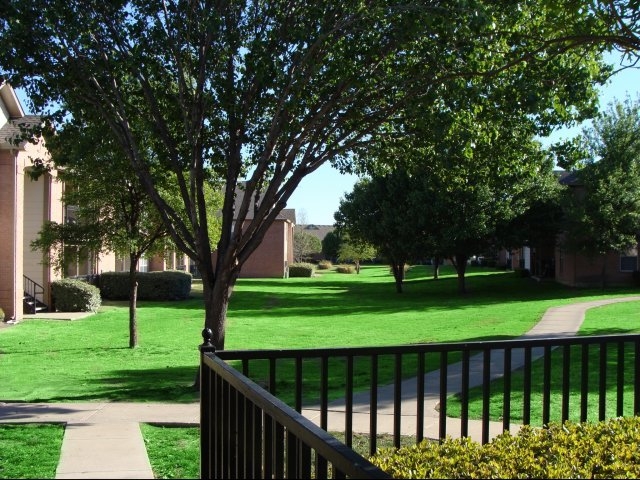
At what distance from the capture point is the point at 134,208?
55.1ft

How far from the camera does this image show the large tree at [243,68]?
935 centimetres

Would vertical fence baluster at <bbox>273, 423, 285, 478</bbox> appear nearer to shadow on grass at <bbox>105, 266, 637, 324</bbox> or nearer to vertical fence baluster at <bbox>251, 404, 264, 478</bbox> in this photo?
vertical fence baluster at <bbox>251, 404, 264, 478</bbox>

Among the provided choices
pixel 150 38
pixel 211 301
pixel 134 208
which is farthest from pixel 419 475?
pixel 134 208

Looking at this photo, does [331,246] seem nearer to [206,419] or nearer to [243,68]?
[243,68]

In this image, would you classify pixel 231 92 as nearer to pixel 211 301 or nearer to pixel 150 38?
pixel 150 38

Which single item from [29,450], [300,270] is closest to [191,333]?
[29,450]

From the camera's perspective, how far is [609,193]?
1358 inches

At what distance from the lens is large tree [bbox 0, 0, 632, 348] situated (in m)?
9.35

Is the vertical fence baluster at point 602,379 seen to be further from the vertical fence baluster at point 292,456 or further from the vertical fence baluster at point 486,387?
the vertical fence baluster at point 292,456

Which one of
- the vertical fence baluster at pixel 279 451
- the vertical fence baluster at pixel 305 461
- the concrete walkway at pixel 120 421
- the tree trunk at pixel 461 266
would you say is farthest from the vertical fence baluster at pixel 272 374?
the tree trunk at pixel 461 266

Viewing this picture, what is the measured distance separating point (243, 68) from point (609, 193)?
27.8 m

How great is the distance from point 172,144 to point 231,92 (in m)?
1.39

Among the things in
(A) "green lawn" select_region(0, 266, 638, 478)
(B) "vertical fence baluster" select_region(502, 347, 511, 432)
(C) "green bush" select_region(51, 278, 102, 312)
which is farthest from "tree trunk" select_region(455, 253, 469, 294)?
(B) "vertical fence baluster" select_region(502, 347, 511, 432)

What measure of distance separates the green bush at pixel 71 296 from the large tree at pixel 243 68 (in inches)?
645
